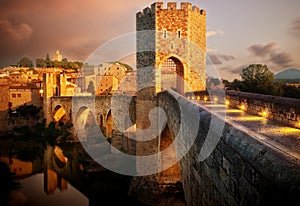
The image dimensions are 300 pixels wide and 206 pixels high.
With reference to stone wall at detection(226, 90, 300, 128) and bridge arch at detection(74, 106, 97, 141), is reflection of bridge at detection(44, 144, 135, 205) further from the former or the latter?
stone wall at detection(226, 90, 300, 128)

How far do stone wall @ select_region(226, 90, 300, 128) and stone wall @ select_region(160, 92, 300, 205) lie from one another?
6.70 feet

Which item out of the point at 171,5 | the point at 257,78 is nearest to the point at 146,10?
the point at 171,5

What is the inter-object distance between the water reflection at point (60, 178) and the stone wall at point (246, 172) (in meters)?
11.2

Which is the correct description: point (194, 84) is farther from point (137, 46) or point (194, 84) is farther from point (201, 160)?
point (201, 160)

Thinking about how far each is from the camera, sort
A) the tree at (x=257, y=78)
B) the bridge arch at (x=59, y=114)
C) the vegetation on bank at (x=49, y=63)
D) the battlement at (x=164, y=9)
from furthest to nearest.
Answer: the vegetation on bank at (x=49, y=63), the bridge arch at (x=59, y=114), the tree at (x=257, y=78), the battlement at (x=164, y=9)

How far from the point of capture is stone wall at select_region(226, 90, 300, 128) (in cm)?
490

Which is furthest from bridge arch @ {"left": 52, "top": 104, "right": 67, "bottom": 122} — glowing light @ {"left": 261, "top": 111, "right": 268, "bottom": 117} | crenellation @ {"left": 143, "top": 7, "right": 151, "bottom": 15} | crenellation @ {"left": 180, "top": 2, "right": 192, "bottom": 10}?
glowing light @ {"left": 261, "top": 111, "right": 268, "bottom": 117}

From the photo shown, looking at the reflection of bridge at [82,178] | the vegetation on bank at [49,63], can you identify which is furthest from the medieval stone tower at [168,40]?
the vegetation on bank at [49,63]

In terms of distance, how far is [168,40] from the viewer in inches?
504

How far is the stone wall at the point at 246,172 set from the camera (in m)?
1.64

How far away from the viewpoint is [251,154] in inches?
82.6

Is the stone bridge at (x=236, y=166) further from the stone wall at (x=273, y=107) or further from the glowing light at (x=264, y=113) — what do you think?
the glowing light at (x=264, y=113)

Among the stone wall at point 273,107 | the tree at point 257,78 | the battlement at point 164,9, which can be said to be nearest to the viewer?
the stone wall at point 273,107

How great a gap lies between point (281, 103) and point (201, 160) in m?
2.52
